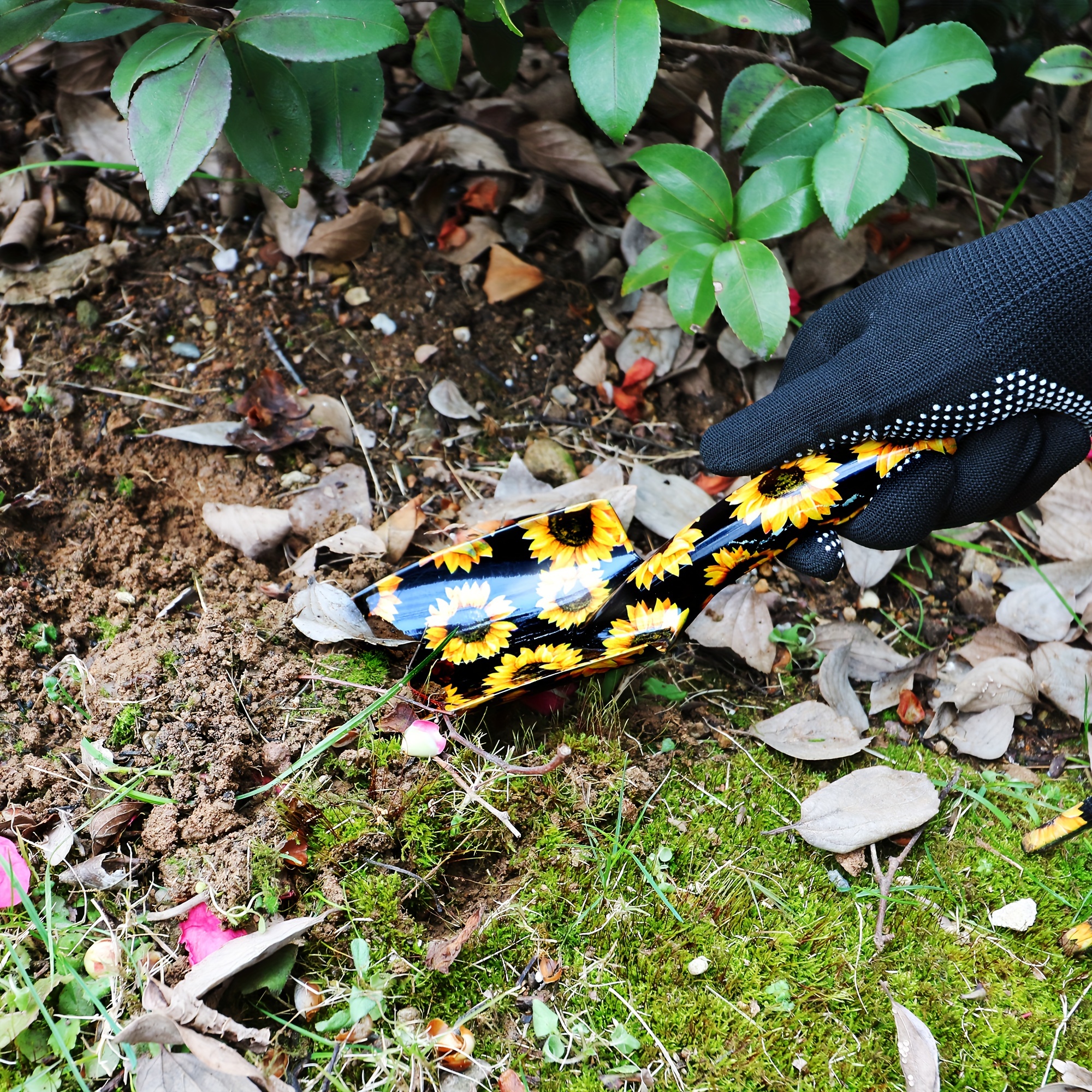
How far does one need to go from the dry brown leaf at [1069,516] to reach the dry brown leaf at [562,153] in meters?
1.10

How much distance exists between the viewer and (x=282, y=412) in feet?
5.30

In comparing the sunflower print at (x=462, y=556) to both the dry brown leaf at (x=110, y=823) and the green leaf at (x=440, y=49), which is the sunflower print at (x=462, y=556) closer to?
the dry brown leaf at (x=110, y=823)

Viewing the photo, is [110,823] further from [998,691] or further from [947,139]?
[947,139]

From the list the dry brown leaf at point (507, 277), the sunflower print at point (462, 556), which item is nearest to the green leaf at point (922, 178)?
the dry brown leaf at point (507, 277)

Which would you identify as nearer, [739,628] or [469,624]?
[469,624]

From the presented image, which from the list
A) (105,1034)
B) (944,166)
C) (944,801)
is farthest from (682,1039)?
(944,166)

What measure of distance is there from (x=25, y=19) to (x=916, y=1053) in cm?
180

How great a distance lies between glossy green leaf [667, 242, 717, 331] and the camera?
140cm

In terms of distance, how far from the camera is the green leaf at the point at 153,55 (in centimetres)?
115

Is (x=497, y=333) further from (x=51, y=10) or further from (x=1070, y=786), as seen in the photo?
(x=1070, y=786)

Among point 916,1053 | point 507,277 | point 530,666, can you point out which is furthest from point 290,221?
point 916,1053

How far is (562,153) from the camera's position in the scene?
1773 mm

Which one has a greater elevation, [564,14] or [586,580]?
[564,14]

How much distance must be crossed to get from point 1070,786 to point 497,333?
1343 millimetres
